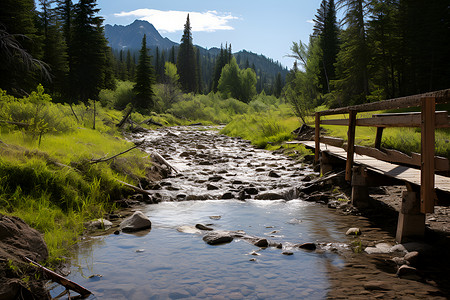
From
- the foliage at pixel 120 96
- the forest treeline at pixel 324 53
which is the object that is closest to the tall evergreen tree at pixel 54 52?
the forest treeline at pixel 324 53

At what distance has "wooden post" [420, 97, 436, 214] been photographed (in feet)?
12.7

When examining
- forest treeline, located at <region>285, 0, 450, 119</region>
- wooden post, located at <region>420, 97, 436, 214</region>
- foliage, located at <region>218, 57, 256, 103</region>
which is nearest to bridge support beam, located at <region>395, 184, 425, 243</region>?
wooden post, located at <region>420, 97, 436, 214</region>

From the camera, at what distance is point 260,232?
17.7 feet

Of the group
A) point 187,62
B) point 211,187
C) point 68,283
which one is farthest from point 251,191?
point 187,62

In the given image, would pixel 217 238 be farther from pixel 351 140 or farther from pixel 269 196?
pixel 351 140

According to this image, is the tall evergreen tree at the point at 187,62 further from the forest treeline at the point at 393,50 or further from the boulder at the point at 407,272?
the boulder at the point at 407,272

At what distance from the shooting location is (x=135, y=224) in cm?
540

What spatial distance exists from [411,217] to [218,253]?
2566mm

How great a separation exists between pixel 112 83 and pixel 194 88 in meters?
30.2

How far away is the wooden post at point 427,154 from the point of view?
3.88 metres

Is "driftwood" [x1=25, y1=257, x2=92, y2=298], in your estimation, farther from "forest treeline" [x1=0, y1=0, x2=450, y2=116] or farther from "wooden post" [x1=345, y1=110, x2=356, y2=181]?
"forest treeline" [x1=0, y1=0, x2=450, y2=116]

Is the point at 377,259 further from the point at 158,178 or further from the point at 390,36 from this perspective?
the point at 390,36

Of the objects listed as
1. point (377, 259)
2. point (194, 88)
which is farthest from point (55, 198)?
point (194, 88)

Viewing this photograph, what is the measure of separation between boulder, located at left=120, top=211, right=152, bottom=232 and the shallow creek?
0.13m
